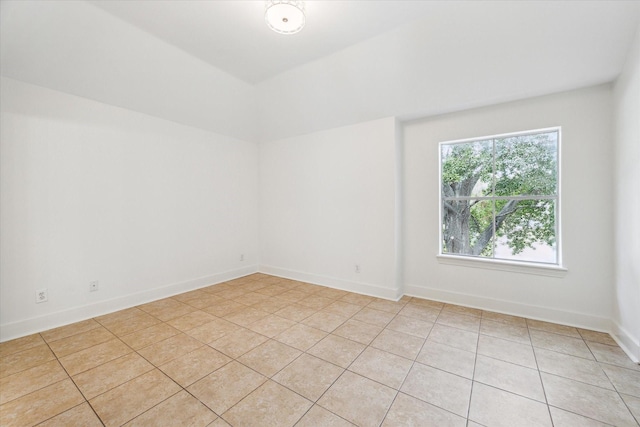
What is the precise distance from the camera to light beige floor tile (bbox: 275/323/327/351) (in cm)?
244

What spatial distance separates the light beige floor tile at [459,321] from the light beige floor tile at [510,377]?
1.90 ft

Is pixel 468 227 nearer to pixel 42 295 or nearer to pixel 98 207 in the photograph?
pixel 98 207

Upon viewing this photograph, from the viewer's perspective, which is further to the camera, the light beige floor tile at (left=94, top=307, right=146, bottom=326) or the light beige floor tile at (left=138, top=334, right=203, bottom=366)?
the light beige floor tile at (left=94, top=307, right=146, bottom=326)

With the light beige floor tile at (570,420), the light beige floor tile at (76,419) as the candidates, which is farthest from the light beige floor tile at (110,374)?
the light beige floor tile at (570,420)

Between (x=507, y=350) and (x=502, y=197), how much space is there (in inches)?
71.3

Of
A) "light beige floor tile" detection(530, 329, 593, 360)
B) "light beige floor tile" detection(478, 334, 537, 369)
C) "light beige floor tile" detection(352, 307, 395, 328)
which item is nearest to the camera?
"light beige floor tile" detection(478, 334, 537, 369)

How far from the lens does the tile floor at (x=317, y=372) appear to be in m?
1.61

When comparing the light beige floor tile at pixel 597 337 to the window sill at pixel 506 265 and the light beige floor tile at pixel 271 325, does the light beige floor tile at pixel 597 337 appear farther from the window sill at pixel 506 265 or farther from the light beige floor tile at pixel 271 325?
the light beige floor tile at pixel 271 325

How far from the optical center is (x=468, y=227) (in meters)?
3.51

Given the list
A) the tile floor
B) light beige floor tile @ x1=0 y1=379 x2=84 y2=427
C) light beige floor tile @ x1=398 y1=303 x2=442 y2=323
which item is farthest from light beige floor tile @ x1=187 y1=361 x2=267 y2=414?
light beige floor tile @ x1=398 y1=303 x2=442 y2=323

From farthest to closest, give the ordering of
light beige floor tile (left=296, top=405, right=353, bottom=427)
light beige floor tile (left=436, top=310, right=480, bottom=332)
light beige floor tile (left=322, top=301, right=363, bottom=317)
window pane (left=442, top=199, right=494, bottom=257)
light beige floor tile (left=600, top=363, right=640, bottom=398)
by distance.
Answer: window pane (left=442, top=199, right=494, bottom=257)
light beige floor tile (left=322, top=301, right=363, bottom=317)
light beige floor tile (left=436, top=310, right=480, bottom=332)
light beige floor tile (left=600, top=363, right=640, bottom=398)
light beige floor tile (left=296, top=405, right=353, bottom=427)

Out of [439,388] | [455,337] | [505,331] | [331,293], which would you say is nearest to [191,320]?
[331,293]

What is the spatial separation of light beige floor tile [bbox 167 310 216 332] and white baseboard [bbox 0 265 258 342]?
825 mm

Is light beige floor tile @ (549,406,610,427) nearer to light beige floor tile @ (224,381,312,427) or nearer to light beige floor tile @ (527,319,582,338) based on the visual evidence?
light beige floor tile @ (527,319,582,338)
